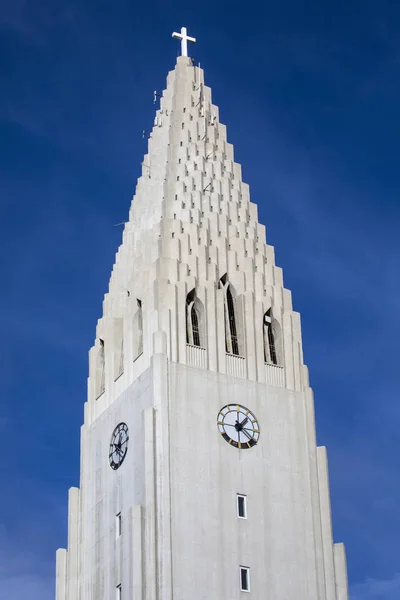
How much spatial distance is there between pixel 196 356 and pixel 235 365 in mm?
2265

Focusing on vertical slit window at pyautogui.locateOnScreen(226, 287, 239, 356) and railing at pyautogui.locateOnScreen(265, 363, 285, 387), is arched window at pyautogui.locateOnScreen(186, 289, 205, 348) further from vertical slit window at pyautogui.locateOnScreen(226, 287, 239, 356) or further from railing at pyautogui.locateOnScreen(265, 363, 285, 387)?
railing at pyautogui.locateOnScreen(265, 363, 285, 387)

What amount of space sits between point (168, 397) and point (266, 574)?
9753mm

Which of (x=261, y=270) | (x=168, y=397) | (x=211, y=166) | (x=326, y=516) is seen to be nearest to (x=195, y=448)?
(x=168, y=397)

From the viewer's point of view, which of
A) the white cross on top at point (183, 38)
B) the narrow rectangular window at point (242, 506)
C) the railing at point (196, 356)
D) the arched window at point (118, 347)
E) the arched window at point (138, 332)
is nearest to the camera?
the narrow rectangular window at point (242, 506)

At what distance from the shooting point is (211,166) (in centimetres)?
8044

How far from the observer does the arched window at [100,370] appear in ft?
250

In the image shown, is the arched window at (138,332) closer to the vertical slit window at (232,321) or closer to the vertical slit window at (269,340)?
the vertical slit window at (232,321)

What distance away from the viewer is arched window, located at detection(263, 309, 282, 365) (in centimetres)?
7444

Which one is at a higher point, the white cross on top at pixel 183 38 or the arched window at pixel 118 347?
the white cross on top at pixel 183 38

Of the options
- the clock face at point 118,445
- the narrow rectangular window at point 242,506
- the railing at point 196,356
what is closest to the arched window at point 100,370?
the clock face at point 118,445

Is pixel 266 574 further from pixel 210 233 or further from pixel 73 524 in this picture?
pixel 210 233

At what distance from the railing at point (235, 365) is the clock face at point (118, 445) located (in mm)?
6073

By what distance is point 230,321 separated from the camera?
7444cm

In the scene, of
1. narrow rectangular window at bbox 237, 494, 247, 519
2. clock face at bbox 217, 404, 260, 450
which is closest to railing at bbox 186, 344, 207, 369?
clock face at bbox 217, 404, 260, 450
